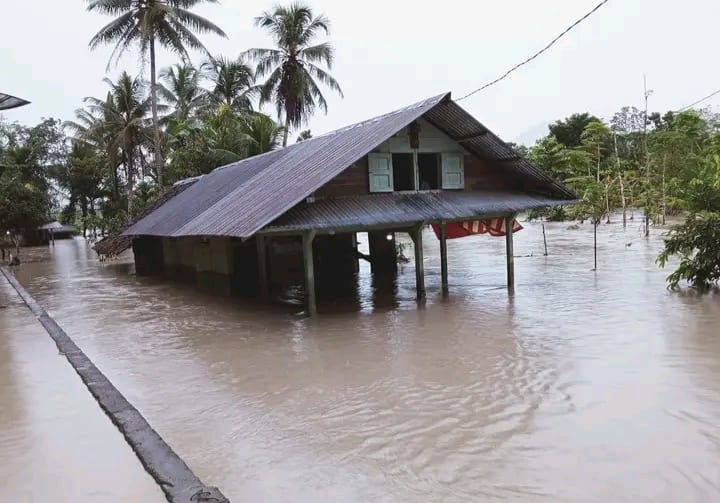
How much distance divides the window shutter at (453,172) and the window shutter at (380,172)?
1.30m

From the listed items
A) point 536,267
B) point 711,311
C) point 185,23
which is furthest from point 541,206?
point 185,23

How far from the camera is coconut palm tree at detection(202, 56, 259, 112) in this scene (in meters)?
30.3

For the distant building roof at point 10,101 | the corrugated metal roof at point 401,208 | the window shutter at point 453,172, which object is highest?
the distant building roof at point 10,101

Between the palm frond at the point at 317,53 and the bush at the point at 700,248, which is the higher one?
the palm frond at the point at 317,53

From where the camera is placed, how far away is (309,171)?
1165 centimetres

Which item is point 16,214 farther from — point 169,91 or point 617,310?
point 617,310

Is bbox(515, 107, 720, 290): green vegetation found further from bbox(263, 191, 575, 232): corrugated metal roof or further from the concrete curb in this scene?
the concrete curb

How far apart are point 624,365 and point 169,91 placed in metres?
30.9

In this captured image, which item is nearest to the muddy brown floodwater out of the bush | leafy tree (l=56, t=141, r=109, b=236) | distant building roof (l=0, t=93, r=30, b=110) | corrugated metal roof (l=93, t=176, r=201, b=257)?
the bush

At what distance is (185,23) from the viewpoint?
85.9ft

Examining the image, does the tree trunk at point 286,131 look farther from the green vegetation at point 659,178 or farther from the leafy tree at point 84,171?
the leafy tree at point 84,171

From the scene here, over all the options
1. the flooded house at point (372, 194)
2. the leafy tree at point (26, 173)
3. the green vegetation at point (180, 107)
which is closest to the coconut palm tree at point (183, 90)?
the green vegetation at point (180, 107)

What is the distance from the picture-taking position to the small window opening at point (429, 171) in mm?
13046

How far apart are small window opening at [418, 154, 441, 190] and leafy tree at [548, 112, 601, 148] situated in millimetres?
34889
